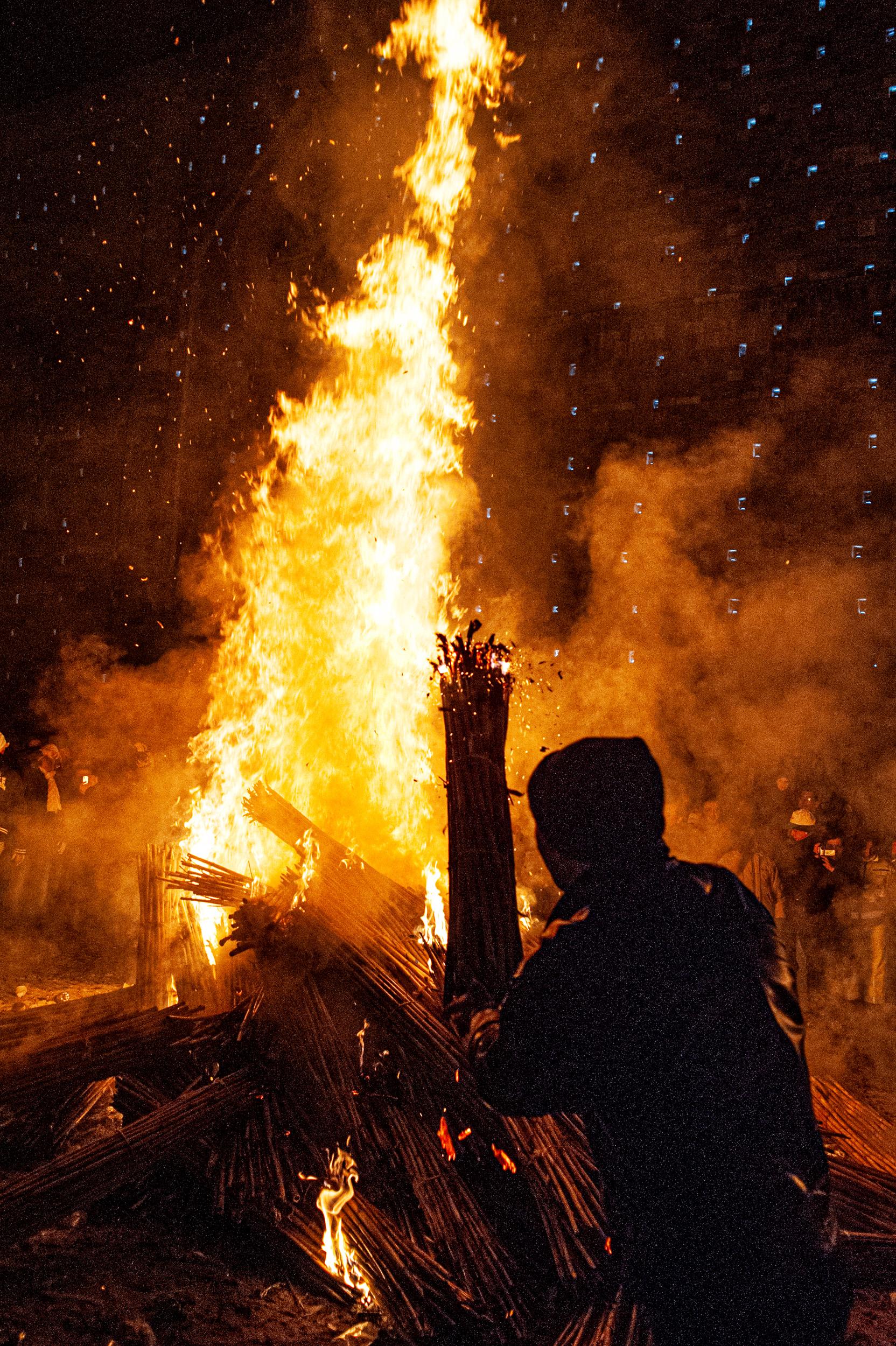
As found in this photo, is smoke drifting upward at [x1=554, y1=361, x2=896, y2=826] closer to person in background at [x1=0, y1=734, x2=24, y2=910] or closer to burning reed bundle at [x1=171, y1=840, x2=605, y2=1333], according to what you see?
burning reed bundle at [x1=171, y1=840, x2=605, y2=1333]

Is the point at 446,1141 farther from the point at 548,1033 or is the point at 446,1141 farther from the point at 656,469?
the point at 656,469

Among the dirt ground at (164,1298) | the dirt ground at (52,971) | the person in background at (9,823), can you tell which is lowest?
the dirt ground at (164,1298)

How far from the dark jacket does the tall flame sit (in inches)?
188

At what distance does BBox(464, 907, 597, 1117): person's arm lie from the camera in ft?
5.51

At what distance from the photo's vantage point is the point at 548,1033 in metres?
1.70

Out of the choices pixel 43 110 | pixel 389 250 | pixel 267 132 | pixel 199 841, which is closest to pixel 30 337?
pixel 43 110

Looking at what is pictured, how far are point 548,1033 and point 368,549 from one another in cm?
752

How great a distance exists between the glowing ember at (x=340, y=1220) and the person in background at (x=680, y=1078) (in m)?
1.66

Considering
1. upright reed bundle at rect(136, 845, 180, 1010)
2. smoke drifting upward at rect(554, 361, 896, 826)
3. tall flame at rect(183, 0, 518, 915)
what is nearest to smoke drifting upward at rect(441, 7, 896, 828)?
smoke drifting upward at rect(554, 361, 896, 826)

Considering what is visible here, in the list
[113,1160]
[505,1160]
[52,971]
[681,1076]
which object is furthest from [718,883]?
[52,971]

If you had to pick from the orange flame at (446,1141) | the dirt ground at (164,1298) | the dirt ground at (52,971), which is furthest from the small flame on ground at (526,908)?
the dirt ground at (52,971)

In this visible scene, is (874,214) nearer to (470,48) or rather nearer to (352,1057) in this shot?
(470,48)

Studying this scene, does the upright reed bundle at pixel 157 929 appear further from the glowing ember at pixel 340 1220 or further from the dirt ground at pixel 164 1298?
the glowing ember at pixel 340 1220

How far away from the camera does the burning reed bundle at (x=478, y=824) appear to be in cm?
259
